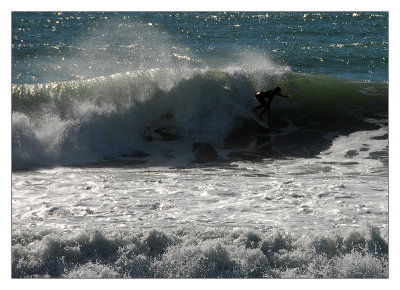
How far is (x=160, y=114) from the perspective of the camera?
1178 centimetres

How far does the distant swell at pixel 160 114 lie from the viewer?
Answer: 1005cm

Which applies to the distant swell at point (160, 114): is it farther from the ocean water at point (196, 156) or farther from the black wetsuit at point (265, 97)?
the black wetsuit at point (265, 97)

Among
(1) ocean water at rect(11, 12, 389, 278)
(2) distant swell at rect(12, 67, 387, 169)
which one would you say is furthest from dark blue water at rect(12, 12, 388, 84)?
(2) distant swell at rect(12, 67, 387, 169)

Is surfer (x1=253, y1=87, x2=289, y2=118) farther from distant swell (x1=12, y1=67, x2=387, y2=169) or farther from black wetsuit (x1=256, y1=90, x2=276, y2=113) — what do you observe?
distant swell (x1=12, y1=67, x2=387, y2=169)

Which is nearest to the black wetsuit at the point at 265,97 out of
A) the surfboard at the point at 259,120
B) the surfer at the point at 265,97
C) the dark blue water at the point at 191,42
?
the surfer at the point at 265,97

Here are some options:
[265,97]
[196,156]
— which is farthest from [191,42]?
[196,156]

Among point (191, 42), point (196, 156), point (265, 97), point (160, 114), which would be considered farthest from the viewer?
point (191, 42)

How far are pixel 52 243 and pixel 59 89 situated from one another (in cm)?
701

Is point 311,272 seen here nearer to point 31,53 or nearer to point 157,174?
point 157,174

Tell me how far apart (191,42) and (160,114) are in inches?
310

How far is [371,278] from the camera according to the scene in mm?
5258

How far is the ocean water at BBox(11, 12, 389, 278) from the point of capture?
5.55 m

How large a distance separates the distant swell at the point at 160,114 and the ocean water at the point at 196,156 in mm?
38

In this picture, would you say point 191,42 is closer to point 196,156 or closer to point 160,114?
point 160,114
